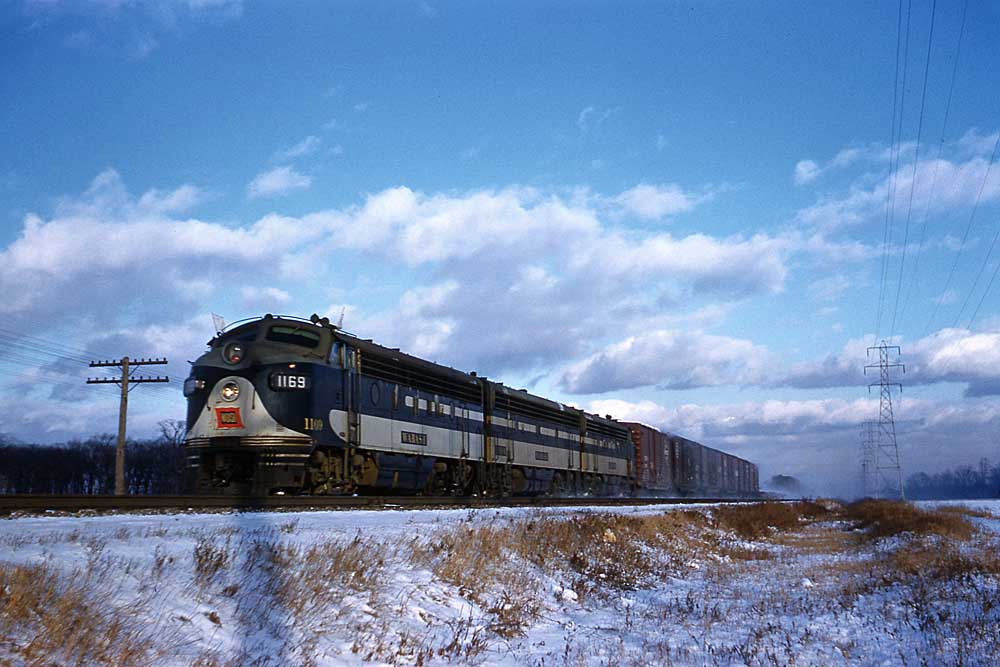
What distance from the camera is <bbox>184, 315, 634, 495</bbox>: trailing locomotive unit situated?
1892 cm

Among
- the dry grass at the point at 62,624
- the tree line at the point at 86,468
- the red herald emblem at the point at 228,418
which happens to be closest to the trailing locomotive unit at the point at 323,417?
the red herald emblem at the point at 228,418

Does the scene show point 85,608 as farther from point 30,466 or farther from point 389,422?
point 30,466

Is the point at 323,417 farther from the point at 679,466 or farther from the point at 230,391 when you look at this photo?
the point at 679,466

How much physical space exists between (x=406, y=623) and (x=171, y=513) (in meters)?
6.15

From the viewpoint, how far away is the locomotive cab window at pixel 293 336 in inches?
814

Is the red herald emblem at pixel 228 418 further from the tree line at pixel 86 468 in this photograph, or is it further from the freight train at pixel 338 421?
the tree line at pixel 86 468

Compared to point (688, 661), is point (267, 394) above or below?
above

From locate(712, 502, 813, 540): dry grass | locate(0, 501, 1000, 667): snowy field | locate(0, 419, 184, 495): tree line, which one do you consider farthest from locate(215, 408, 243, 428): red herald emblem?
locate(0, 419, 184, 495): tree line

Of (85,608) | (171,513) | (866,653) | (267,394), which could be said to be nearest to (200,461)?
(267,394)

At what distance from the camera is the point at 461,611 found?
12031mm

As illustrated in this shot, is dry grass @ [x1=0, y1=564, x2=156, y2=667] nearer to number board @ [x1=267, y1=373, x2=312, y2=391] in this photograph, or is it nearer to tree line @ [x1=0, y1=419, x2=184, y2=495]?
number board @ [x1=267, y1=373, x2=312, y2=391]

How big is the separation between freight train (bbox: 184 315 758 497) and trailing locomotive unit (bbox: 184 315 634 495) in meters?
0.03

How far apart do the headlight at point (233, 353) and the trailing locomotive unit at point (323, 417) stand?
24 mm

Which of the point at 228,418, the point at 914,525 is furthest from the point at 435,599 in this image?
the point at 914,525
